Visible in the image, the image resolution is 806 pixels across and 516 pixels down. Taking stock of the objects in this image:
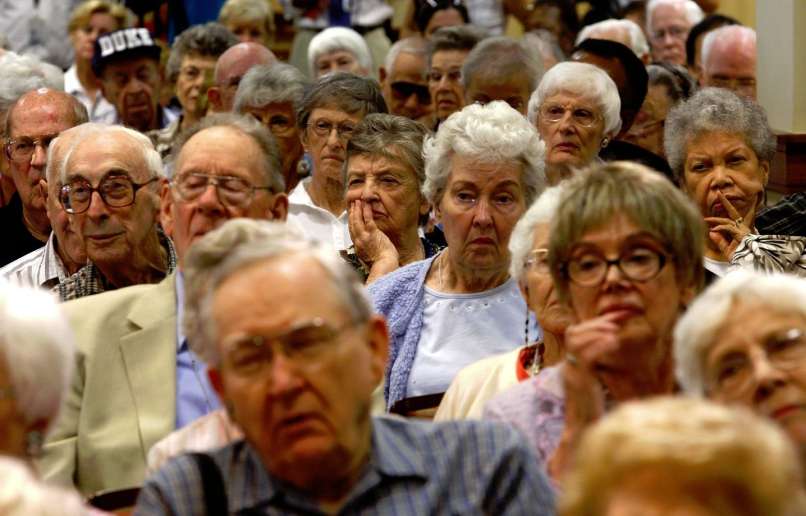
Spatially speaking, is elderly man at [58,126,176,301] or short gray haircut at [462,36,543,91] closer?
elderly man at [58,126,176,301]

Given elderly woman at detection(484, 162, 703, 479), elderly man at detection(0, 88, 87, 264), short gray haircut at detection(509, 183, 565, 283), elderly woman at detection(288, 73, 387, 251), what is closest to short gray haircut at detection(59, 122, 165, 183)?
elderly man at detection(0, 88, 87, 264)

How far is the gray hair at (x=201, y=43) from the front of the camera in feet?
24.7

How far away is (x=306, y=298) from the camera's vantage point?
2391 millimetres

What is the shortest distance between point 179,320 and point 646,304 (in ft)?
3.79


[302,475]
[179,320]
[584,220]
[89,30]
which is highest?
[584,220]

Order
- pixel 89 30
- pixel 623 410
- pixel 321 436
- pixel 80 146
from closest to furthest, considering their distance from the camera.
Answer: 1. pixel 623 410
2. pixel 321 436
3. pixel 80 146
4. pixel 89 30

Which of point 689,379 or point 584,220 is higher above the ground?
point 584,220

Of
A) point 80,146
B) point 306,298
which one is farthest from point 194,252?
point 80,146

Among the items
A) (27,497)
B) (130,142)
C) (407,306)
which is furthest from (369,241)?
(27,497)

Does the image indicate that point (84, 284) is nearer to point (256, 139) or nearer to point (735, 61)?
point (256, 139)

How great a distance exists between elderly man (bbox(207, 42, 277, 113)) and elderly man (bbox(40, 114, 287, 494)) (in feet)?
10.1

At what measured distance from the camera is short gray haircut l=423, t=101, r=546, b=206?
13.5 ft

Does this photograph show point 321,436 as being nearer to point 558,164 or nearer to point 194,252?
point 194,252

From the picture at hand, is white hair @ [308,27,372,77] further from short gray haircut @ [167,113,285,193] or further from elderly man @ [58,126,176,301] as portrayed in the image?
short gray haircut @ [167,113,285,193]
